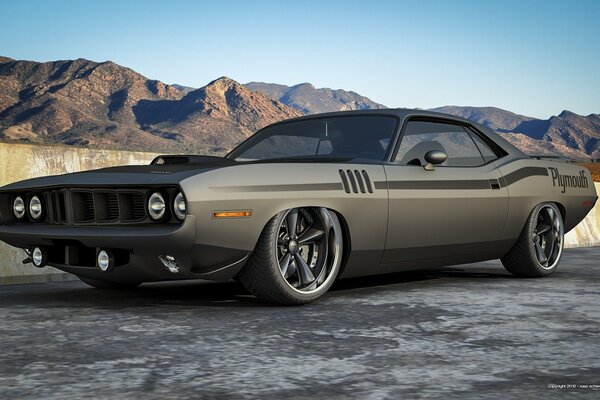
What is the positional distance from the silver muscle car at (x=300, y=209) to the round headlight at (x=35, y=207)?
2 centimetres

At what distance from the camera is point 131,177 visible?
4.35 m

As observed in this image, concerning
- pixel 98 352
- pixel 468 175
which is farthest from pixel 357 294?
pixel 98 352

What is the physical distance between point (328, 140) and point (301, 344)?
2369mm

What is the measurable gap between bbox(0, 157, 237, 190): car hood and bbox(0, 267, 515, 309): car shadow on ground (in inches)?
28.4

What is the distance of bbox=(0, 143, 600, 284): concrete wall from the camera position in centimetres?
637

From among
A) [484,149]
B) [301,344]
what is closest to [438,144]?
[484,149]

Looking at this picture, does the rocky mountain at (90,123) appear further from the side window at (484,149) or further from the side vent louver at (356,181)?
the side vent louver at (356,181)

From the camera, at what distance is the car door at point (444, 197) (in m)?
5.18

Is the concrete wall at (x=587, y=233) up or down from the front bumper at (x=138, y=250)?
down

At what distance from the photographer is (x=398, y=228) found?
515 centimetres

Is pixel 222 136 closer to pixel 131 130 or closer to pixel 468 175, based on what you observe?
pixel 131 130

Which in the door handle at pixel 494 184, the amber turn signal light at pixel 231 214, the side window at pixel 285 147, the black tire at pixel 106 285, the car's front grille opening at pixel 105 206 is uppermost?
the side window at pixel 285 147

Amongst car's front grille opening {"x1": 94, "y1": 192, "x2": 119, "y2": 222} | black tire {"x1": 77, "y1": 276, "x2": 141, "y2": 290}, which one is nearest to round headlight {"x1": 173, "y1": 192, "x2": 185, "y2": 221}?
car's front grille opening {"x1": 94, "y1": 192, "x2": 119, "y2": 222}

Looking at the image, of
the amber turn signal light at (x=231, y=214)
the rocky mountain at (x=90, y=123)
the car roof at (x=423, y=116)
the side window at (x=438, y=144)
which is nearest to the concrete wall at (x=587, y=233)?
the car roof at (x=423, y=116)
